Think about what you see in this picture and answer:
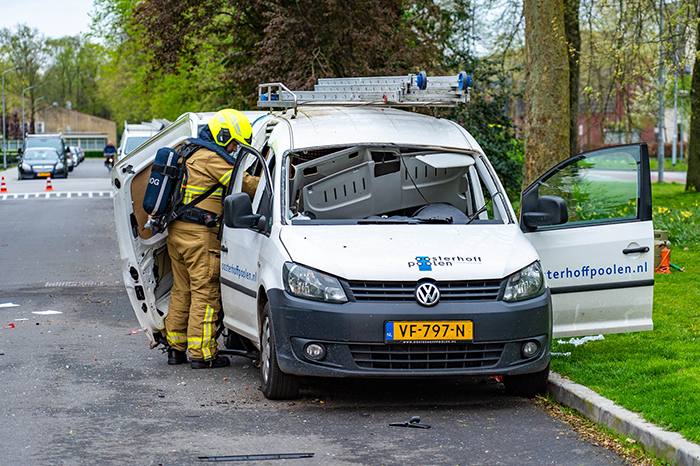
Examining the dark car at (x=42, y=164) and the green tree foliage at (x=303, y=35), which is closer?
the green tree foliage at (x=303, y=35)

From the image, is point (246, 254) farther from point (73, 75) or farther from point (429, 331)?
point (73, 75)

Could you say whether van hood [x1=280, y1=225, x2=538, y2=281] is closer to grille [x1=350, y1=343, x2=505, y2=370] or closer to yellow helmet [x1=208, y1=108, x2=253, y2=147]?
grille [x1=350, y1=343, x2=505, y2=370]

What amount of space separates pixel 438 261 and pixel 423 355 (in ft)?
1.94

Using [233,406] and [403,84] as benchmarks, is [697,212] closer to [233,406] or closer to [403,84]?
[403,84]

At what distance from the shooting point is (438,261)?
592 centimetres

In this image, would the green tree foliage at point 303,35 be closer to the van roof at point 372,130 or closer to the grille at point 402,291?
the van roof at point 372,130

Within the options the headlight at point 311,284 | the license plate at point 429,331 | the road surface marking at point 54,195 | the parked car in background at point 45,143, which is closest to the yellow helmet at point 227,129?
the headlight at point 311,284

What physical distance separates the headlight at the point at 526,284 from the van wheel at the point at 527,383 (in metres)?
0.57

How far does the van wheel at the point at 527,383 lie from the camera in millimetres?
6383

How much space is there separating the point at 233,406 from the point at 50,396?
131 centimetres

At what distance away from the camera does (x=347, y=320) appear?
5762 millimetres

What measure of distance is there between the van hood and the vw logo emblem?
2.2 inches

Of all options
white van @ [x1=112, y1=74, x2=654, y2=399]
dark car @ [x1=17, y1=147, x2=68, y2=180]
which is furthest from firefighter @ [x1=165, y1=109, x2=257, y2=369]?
dark car @ [x1=17, y1=147, x2=68, y2=180]

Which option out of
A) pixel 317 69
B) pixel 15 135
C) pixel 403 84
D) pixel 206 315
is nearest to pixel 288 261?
pixel 206 315
